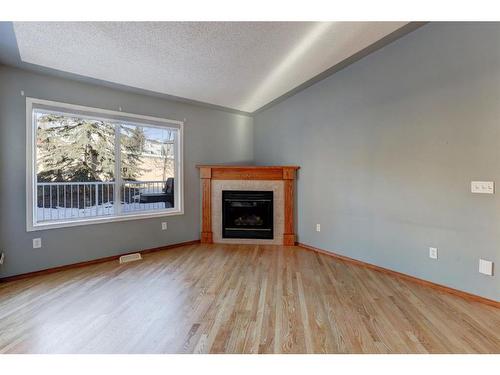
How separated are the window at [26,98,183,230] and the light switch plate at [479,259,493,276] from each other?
3869 millimetres

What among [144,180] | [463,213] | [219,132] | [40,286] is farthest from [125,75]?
[463,213]

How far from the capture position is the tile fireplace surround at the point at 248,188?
4133 millimetres

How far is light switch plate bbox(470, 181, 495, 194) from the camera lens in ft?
7.13

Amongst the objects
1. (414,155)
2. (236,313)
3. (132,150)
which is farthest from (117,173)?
(414,155)

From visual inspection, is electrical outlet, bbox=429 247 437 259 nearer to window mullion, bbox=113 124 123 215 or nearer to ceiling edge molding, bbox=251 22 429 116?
ceiling edge molding, bbox=251 22 429 116

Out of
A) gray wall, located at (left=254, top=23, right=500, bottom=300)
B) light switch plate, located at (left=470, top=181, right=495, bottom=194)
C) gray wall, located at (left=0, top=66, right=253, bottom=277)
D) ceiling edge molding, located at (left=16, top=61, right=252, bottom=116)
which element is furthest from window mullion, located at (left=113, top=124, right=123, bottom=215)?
light switch plate, located at (left=470, top=181, right=495, bottom=194)

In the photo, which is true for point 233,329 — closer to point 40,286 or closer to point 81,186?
point 40,286

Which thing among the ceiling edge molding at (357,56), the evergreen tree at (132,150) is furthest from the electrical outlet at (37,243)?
the ceiling edge molding at (357,56)

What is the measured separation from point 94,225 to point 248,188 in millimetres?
2384

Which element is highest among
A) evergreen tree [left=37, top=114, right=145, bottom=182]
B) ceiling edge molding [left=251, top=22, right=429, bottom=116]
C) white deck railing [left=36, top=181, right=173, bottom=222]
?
ceiling edge molding [left=251, top=22, right=429, bottom=116]

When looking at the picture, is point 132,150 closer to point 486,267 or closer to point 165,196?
point 165,196

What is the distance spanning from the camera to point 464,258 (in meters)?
2.35
